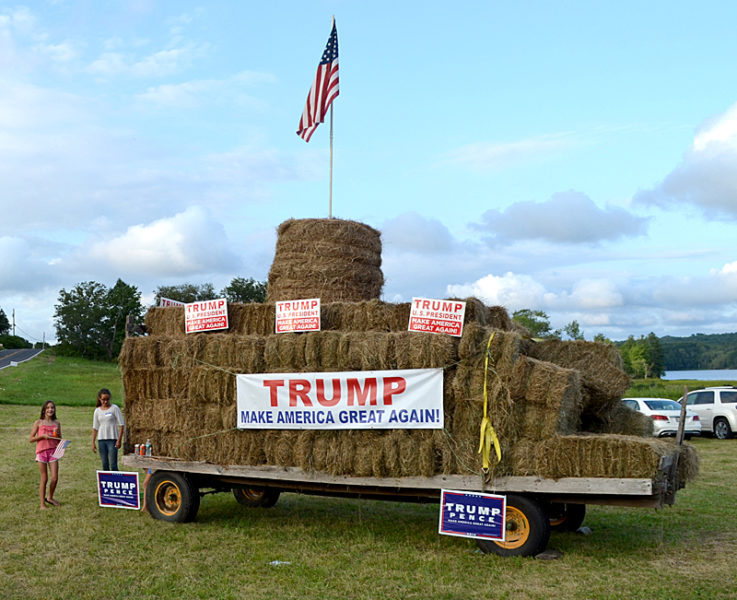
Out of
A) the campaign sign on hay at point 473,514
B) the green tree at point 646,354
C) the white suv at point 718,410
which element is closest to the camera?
the campaign sign on hay at point 473,514

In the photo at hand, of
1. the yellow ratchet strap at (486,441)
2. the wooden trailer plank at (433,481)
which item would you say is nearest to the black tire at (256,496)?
the wooden trailer plank at (433,481)

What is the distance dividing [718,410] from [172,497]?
18.9 m

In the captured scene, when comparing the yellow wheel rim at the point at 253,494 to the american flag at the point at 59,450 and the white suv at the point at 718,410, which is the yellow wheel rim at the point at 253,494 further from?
the white suv at the point at 718,410

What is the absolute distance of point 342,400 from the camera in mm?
8703

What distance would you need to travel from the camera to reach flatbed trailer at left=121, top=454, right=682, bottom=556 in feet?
24.4

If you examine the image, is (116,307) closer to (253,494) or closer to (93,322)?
Answer: (93,322)

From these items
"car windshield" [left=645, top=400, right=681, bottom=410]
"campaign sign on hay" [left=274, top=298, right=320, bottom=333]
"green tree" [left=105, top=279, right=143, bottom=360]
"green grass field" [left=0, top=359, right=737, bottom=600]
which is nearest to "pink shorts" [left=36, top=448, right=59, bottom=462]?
"green grass field" [left=0, top=359, right=737, bottom=600]

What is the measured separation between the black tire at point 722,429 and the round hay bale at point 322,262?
16.4 m

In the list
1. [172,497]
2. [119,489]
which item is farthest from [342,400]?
[119,489]

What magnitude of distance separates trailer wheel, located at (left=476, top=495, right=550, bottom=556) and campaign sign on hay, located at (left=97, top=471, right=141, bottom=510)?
5302mm

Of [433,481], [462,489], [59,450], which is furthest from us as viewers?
[59,450]

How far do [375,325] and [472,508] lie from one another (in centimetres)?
253

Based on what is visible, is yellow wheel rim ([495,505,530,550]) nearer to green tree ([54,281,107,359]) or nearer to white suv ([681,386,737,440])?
white suv ([681,386,737,440])

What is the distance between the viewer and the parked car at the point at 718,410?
22.6 m
